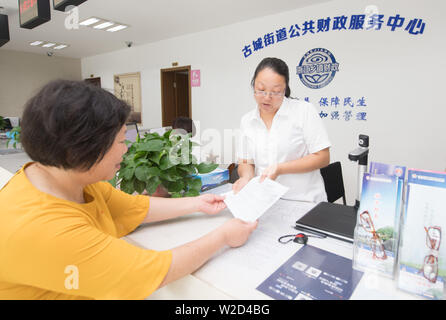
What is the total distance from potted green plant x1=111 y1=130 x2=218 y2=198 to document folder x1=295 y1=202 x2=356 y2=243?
1.75 ft

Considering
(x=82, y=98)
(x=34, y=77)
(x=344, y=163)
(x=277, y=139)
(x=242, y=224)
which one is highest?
(x=34, y=77)

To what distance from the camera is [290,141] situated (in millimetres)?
1612

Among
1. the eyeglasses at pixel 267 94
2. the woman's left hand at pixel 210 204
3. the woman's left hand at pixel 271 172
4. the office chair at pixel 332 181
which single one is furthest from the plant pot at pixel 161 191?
the office chair at pixel 332 181

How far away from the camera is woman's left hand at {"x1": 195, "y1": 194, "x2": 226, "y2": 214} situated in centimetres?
120

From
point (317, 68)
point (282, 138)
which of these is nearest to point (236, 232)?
point (282, 138)

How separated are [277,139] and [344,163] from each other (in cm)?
220

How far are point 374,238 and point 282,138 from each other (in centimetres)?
89

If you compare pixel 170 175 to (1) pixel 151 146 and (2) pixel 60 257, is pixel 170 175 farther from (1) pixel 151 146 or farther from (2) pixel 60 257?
(2) pixel 60 257

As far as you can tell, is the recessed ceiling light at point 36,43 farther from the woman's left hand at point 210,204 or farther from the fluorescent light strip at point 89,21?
the woman's left hand at point 210,204

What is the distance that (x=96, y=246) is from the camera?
25.8 inches

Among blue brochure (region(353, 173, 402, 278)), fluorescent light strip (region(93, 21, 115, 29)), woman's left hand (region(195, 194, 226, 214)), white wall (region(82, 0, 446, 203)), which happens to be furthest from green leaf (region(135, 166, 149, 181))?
fluorescent light strip (region(93, 21, 115, 29))

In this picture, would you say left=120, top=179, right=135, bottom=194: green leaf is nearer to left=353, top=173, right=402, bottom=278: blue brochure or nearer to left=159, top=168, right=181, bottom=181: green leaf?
left=159, top=168, right=181, bottom=181: green leaf

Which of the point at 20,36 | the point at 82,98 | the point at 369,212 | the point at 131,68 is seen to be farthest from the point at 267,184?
the point at 20,36
